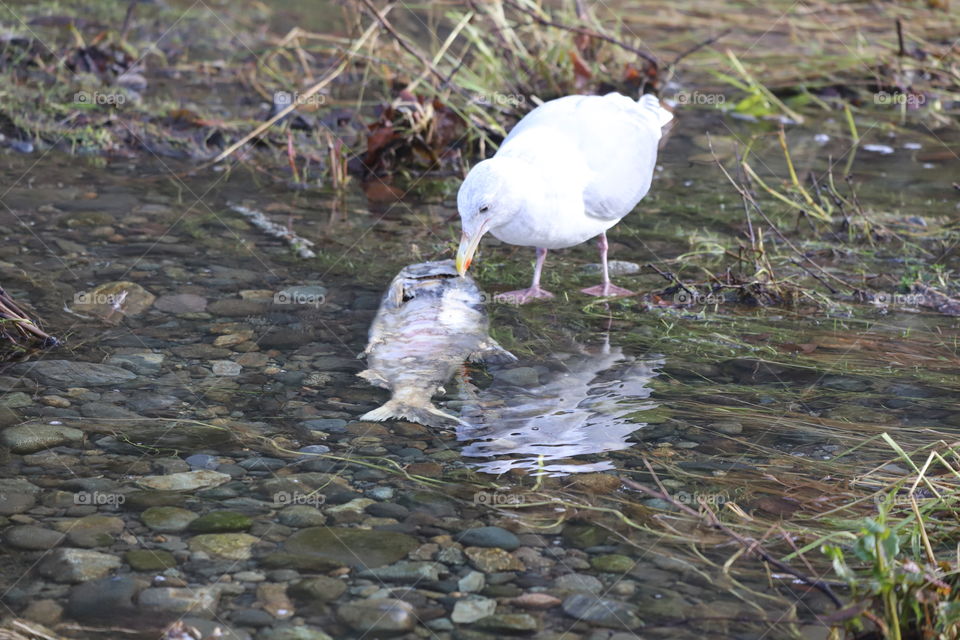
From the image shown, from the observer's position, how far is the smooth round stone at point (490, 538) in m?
2.96

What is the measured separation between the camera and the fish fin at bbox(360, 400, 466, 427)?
370 cm

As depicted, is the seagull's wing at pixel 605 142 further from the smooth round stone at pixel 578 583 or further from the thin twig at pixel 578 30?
the smooth round stone at pixel 578 583

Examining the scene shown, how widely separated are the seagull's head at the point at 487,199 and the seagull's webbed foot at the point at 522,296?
56 centimetres

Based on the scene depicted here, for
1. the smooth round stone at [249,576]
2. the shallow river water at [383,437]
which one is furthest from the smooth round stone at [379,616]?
the smooth round stone at [249,576]

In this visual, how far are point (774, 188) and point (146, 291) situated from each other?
374 cm

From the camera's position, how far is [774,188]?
6406 millimetres

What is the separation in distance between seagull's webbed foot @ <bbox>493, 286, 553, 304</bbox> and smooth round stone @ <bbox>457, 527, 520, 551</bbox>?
6.26ft

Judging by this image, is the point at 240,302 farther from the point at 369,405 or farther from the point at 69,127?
the point at 69,127

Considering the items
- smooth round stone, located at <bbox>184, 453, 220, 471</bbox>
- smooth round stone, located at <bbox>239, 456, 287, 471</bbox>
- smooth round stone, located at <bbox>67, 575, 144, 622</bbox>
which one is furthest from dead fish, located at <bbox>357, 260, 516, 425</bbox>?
smooth round stone, located at <bbox>67, 575, 144, 622</bbox>

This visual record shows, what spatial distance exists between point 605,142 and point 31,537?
297 centimetres

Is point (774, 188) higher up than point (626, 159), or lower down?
lower down

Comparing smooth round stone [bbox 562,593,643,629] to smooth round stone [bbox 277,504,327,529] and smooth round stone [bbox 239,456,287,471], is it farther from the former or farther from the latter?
smooth round stone [bbox 239,456,287,471]

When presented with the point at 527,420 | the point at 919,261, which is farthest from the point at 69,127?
the point at 919,261

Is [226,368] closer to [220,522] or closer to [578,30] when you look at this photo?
[220,522]
